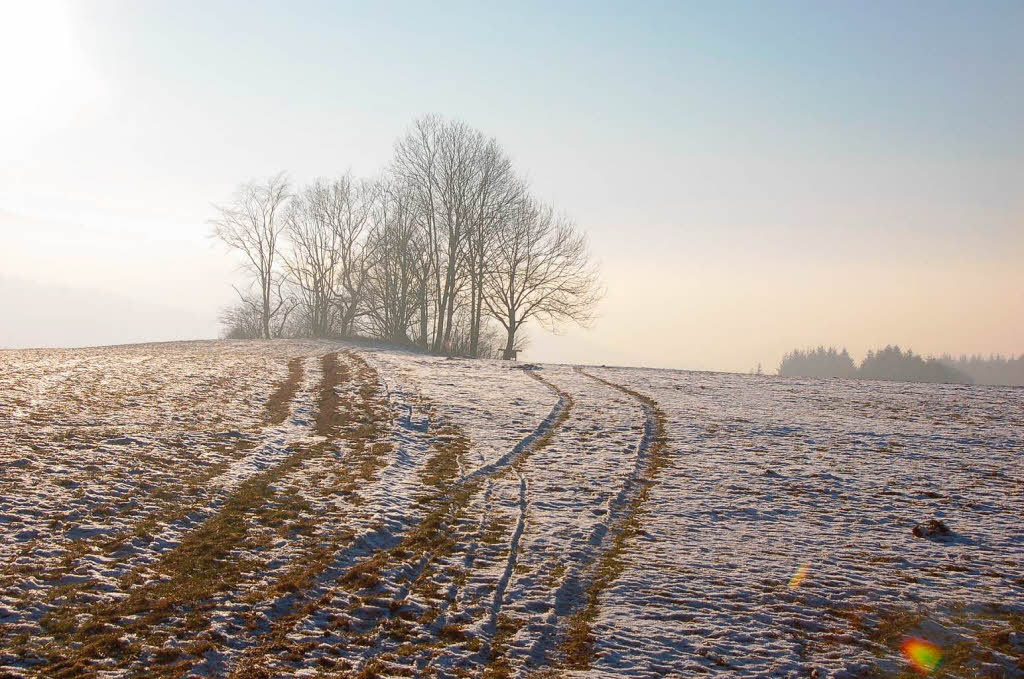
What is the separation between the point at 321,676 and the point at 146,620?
6.51 feet

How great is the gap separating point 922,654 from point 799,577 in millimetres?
1702

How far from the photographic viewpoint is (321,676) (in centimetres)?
541

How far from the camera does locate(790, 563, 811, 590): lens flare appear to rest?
744 cm

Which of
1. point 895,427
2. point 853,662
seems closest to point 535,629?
point 853,662

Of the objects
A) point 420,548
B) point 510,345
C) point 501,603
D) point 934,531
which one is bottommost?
point 501,603

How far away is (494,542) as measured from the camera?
8633mm

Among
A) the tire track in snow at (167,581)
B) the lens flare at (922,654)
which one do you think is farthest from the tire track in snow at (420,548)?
the lens flare at (922,654)

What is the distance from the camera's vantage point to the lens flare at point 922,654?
580cm

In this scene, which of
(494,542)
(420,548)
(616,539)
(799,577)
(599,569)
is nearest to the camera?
(799,577)

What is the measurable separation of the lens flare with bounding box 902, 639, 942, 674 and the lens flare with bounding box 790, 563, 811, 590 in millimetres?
1318

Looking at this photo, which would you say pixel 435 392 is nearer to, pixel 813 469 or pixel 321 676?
pixel 813 469

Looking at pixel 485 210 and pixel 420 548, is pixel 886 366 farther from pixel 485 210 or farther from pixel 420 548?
pixel 420 548

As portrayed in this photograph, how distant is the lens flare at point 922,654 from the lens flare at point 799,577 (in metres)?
1.32

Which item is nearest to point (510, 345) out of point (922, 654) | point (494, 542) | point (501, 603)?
point (494, 542)
